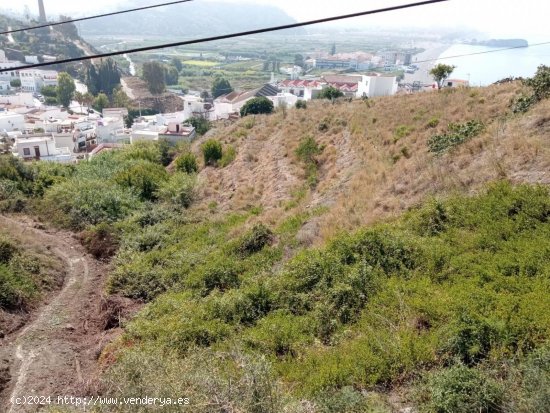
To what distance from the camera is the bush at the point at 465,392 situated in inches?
158

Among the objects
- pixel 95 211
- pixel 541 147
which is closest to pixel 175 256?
pixel 95 211

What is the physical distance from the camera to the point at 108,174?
20.5m

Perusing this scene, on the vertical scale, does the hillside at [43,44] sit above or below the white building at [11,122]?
above

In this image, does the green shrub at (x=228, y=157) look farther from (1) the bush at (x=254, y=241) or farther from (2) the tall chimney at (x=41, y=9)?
(2) the tall chimney at (x=41, y=9)

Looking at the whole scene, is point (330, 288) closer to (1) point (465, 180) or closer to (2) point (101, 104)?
(1) point (465, 180)

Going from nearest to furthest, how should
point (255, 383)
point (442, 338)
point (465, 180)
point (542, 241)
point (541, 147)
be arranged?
point (255, 383) → point (442, 338) → point (542, 241) → point (541, 147) → point (465, 180)

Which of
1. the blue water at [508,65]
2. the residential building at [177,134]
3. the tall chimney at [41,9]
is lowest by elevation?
the residential building at [177,134]

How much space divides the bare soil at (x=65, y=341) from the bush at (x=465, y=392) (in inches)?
206

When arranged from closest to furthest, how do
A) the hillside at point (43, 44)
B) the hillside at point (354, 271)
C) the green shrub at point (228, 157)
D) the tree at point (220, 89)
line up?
the hillside at point (354, 271)
the green shrub at point (228, 157)
the tree at point (220, 89)
the hillside at point (43, 44)

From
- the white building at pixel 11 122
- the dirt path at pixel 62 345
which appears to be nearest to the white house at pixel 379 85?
the white building at pixel 11 122

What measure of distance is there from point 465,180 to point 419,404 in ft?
20.2

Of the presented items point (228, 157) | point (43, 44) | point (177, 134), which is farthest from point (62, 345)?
point (43, 44)

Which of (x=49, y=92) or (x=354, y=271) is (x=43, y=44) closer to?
(x=49, y=92)

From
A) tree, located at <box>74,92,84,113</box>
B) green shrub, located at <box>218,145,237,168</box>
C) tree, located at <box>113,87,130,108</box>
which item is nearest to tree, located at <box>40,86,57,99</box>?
tree, located at <box>74,92,84,113</box>
